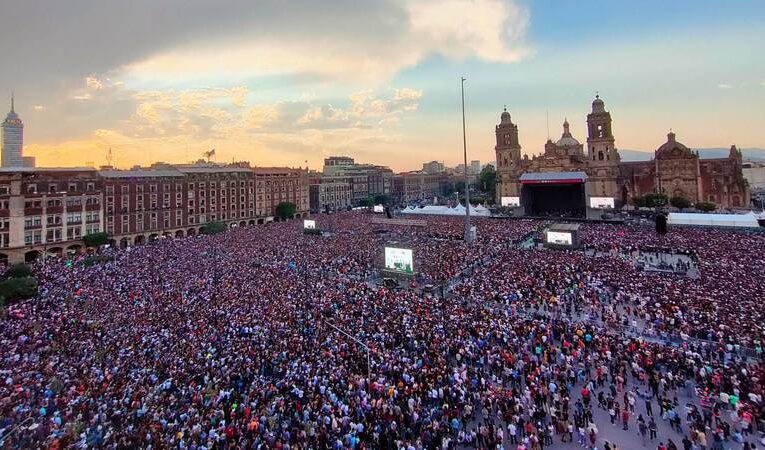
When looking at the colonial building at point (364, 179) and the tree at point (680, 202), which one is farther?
the colonial building at point (364, 179)

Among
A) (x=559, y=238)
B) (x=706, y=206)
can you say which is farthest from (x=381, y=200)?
(x=559, y=238)

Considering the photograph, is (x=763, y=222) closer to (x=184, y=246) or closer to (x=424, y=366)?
(x=424, y=366)

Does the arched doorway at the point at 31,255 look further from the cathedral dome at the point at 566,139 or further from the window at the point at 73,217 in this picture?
the cathedral dome at the point at 566,139

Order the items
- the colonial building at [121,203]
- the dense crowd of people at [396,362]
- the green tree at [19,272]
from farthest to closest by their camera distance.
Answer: the colonial building at [121,203]
the green tree at [19,272]
the dense crowd of people at [396,362]

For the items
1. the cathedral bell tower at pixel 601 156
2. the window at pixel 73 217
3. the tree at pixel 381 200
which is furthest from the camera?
the tree at pixel 381 200

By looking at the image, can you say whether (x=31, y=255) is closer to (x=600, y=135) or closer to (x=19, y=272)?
(x=19, y=272)

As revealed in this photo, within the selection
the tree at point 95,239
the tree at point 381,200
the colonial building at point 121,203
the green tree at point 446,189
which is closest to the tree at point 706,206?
the tree at point 381,200

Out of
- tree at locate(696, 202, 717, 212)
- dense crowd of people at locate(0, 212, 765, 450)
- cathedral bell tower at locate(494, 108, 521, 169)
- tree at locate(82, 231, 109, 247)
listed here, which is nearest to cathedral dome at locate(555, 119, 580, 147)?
cathedral bell tower at locate(494, 108, 521, 169)
